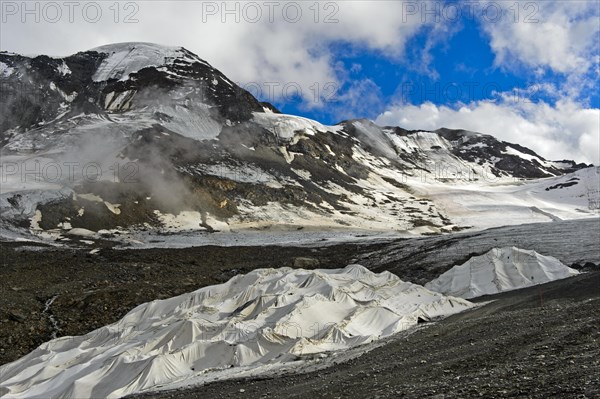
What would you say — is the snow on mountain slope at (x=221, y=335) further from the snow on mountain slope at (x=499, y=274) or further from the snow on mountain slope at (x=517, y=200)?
the snow on mountain slope at (x=517, y=200)

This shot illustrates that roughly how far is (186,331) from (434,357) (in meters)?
12.1

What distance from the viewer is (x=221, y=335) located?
71.9 ft

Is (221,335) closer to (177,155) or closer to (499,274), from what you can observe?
(499,274)

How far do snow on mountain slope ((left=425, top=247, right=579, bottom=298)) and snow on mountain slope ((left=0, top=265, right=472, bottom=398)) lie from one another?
5.59 metres

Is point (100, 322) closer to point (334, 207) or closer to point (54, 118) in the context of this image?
point (334, 207)

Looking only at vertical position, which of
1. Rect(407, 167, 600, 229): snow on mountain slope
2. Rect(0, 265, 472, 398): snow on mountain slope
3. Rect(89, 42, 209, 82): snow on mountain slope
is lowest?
Rect(0, 265, 472, 398): snow on mountain slope

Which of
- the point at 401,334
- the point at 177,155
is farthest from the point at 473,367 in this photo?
the point at 177,155

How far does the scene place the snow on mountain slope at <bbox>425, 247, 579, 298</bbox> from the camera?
33.7 metres

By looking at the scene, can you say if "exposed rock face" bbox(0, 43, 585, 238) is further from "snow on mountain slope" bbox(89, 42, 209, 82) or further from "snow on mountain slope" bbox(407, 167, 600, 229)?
"snow on mountain slope" bbox(407, 167, 600, 229)

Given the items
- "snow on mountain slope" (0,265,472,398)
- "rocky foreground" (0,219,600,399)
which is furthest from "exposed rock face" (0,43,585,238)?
"snow on mountain slope" (0,265,472,398)

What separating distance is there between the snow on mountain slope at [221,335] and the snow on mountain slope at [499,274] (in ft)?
18.3

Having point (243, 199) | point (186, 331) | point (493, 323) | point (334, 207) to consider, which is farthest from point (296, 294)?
point (334, 207)

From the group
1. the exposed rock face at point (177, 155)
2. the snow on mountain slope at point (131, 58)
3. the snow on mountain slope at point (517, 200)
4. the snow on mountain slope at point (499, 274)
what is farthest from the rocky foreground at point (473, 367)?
the snow on mountain slope at point (131, 58)

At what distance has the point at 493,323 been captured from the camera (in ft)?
59.4
